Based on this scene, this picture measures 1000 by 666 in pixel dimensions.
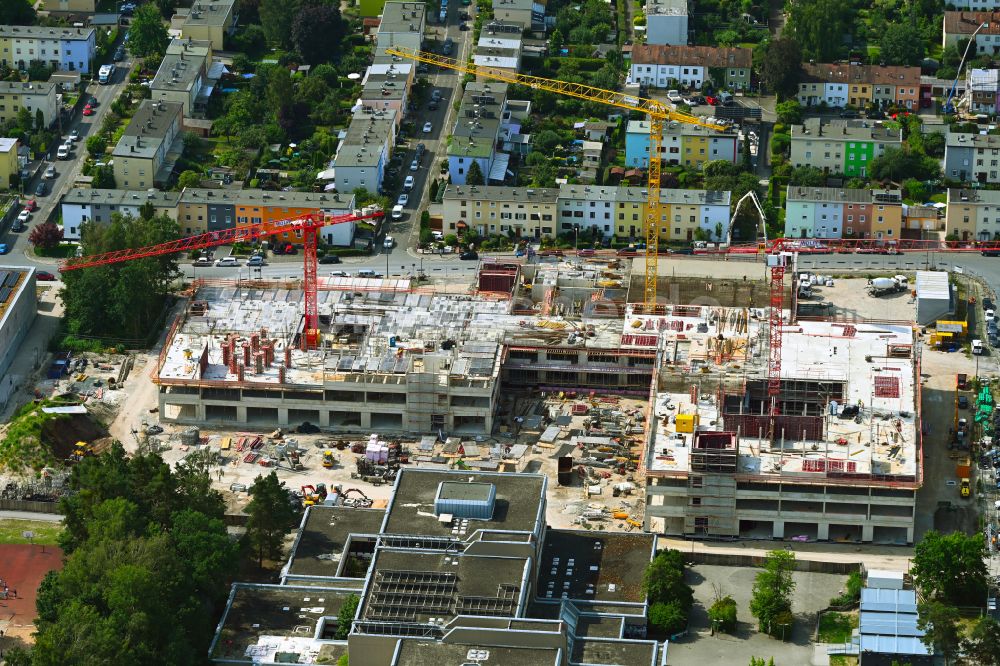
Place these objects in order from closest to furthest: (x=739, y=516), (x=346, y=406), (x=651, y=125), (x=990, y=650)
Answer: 1. (x=990, y=650)
2. (x=739, y=516)
3. (x=346, y=406)
4. (x=651, y=125)

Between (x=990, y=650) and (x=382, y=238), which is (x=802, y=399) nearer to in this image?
(x=990, y=650)

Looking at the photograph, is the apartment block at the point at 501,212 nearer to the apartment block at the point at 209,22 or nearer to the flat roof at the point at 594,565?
the apartment block at the point at 209,22

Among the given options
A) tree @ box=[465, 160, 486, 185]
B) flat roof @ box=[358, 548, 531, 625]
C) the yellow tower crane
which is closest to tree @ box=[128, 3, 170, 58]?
the yellow tower crane

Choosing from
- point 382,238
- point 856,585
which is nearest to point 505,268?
point 382,238

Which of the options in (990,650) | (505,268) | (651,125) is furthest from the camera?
(651,125)

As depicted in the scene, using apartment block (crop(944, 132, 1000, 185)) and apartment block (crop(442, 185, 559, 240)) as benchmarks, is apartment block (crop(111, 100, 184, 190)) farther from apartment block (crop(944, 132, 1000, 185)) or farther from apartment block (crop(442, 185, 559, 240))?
apartment block (crop(944, 132, 1000, 185))

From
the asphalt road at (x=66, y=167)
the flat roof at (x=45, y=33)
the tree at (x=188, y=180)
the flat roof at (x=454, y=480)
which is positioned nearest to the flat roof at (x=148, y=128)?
→ the tree at (x=188, y=180)

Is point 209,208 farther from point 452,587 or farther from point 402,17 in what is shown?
point 452,587
